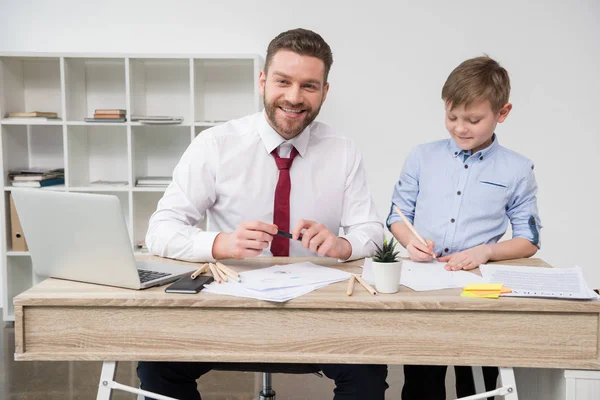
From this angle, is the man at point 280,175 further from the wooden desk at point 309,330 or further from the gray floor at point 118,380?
the gray floor at point 118,380

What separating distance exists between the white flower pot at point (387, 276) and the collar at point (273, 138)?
30.8 inches

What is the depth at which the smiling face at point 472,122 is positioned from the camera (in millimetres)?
1871

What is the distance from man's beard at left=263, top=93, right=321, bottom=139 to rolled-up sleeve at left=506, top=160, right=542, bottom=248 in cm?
76

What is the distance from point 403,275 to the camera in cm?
151

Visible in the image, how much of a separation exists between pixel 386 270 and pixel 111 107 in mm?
3065

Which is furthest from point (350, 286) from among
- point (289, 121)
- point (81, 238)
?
point (289, 121)

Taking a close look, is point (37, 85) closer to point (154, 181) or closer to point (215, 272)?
point (154, 181)

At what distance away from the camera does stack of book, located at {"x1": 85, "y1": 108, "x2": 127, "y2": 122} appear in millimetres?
3559

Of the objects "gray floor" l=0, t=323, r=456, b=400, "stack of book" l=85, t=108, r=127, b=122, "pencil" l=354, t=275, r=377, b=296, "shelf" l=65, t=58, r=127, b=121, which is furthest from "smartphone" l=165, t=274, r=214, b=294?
"shelf" l=65, t=58, r=127, b=121

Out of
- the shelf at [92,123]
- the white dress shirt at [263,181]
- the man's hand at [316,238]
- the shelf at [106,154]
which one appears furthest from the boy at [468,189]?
the shelf at [106,154]

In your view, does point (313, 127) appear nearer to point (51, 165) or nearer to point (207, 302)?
point (207, 302)

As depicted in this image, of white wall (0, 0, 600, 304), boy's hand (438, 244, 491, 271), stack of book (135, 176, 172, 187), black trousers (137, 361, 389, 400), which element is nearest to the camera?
black trousers (137, 361, 389, 400)

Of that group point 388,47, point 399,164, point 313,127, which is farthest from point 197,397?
point 388,47

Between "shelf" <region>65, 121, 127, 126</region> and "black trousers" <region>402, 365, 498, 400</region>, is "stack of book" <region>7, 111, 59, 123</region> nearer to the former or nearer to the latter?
"shelf" <region>65, 121, 127, 126</region>
